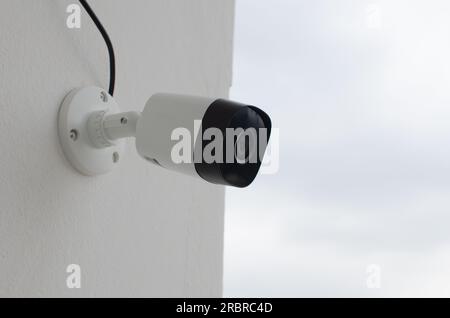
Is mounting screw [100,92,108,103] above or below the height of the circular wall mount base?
above

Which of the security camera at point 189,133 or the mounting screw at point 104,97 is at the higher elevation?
the mounting screw at point 104,97

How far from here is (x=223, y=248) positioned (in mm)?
728

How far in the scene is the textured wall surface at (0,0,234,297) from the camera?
15.2 inches

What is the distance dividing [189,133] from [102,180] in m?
0.17

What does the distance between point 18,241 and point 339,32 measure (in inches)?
28.8

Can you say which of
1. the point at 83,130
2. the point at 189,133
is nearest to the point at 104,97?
the point at 83,130

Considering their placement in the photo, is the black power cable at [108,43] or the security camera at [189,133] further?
the black power cable at [108,43]

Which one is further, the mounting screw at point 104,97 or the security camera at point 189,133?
the mounting screw at point 104,97

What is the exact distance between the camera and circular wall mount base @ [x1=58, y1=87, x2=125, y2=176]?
0.42 m

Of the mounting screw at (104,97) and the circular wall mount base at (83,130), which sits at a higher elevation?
the mounting screw at (104,97)

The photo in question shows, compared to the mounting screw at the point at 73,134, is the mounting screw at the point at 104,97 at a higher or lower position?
higher

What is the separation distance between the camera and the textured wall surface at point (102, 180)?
15.2 inches

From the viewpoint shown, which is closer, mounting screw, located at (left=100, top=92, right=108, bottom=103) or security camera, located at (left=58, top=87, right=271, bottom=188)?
security camera, located at (left=58, top=87, right=271, bottom=188)

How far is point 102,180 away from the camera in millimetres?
474
